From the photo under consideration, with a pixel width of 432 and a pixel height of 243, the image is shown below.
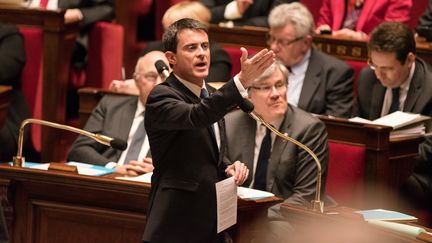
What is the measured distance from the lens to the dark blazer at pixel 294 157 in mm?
3764

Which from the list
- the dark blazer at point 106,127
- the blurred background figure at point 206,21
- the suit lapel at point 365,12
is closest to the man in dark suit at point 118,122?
the dark blazer at point 106,127

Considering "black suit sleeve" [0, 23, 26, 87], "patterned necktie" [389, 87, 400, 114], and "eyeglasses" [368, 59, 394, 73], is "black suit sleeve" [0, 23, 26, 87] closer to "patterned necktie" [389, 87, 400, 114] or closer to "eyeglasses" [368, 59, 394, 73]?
"eyeglasses" [368, 59, 394, 73]

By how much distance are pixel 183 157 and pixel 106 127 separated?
65.6 inches

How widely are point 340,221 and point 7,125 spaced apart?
2577 mm

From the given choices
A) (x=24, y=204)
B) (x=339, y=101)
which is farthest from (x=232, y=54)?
(x=24, y=204)

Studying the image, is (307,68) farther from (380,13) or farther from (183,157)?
(183,157)

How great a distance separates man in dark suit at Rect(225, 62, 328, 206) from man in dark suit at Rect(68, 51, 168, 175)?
1.86 ft

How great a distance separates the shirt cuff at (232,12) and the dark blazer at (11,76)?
3.84ft

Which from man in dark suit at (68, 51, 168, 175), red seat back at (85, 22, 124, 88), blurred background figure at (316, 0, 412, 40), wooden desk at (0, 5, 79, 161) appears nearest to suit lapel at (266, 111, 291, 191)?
man in dark suit at (68, 51, 168, 175)

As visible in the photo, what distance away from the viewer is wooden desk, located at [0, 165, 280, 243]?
3459 millimetres

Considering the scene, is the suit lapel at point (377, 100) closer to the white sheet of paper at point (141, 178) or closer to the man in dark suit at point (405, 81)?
the man in dark suit at point (405, 81)

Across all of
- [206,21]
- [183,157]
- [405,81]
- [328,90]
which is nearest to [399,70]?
[405,81]

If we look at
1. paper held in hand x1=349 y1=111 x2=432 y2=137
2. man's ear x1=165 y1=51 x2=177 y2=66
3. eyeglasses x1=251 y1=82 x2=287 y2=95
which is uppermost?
man's ear x1=165 y1=51 x2=177 y2=66

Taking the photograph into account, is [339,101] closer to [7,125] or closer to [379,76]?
[379,76]
